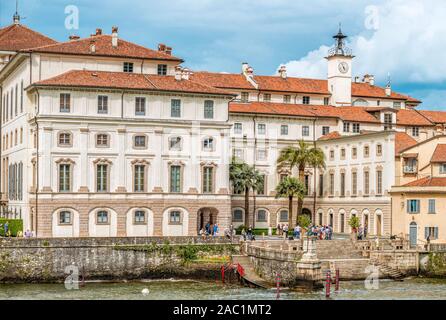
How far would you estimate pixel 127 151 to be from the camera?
225ft

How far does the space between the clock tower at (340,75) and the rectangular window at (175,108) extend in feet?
91.3

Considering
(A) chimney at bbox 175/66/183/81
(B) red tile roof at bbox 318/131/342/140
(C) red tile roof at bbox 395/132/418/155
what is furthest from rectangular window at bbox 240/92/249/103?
(A) chimney at bbox 175/66/183/81

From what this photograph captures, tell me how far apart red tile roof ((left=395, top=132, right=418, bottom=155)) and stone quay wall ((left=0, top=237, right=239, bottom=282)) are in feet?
70.0

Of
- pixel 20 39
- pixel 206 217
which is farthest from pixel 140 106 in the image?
pixel 20 39

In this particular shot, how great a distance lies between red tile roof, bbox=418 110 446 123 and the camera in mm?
92500

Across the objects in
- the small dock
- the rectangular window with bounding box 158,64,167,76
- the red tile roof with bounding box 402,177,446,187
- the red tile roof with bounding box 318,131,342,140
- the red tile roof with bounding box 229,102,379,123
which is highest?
the rectangular window with bounding box 158,64,167,76

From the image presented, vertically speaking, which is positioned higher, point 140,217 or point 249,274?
point 140,217

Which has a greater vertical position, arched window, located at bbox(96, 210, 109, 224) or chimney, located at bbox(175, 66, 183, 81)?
chimney, located at bbox(175, 66, 183, 81)

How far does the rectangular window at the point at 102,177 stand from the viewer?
2667 inches

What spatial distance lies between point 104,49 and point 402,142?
1011 inches

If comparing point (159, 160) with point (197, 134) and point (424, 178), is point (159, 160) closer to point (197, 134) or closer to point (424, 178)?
point (197, 134)

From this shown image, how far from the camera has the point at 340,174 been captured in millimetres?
82500

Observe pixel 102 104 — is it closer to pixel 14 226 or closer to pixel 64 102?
pixel 64 102

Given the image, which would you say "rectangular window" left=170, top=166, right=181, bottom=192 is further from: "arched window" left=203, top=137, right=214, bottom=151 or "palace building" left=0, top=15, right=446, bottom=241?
"arched window" left=203, top=137, right=214, bottom=151
